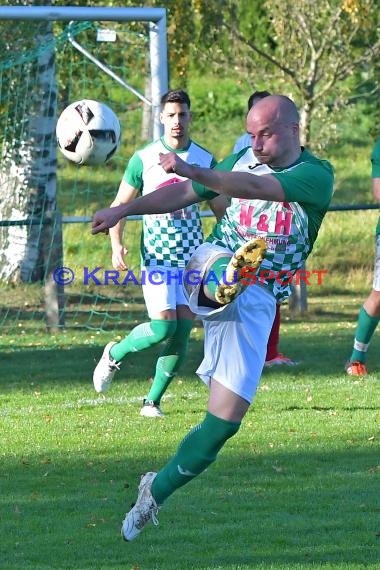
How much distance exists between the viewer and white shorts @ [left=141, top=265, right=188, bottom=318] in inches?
333

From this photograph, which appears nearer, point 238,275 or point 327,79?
point 238,275

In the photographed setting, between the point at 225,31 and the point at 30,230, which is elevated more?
the point at 225,31

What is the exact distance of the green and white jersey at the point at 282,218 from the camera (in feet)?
17.8

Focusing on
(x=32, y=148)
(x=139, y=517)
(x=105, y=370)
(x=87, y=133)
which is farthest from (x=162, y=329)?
(x=32, y=148)

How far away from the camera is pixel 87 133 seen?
31.1ft

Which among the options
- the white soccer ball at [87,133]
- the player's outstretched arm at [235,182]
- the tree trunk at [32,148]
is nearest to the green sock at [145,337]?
the white soccer ball at [87,133]

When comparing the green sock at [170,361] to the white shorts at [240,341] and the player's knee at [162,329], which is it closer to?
the player's knee at [162,329]

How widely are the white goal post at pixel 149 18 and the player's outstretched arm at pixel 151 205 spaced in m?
6.19

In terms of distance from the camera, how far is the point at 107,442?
25.0ft

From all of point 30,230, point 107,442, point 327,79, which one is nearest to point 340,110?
point 327,79

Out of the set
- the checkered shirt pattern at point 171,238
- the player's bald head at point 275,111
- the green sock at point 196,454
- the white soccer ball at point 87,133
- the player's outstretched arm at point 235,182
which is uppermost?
the player's bald head at point 275,111

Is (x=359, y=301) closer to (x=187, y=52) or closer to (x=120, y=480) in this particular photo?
(x=187, y=52)

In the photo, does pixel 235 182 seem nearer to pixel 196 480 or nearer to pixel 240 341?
pixel 240 341

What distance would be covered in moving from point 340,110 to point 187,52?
2.77 metres
